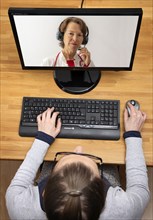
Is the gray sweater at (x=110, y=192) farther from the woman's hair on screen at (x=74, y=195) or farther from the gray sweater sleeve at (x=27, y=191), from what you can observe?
the woman's hair on screen at (x=74, y=195)

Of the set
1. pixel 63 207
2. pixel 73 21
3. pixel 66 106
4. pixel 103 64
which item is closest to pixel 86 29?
pixel 73 21

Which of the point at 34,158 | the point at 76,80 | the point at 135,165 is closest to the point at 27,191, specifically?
the point at 34,158

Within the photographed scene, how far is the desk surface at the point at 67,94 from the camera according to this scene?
1193 millimetres

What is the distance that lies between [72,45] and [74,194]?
519 mm

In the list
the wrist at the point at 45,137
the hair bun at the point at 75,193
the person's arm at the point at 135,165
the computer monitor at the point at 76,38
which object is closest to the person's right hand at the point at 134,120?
the person's arm at the point at 135,165

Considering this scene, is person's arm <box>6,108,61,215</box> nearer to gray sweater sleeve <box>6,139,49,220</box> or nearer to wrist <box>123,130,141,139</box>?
gray sweater sleeve <box>6,139,49,220</box>

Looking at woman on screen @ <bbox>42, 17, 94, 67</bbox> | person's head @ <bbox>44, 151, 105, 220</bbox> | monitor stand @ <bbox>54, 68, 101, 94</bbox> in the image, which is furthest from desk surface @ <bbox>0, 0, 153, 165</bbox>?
person's head @ <bbox>44, 151, 105, 220</bbox>

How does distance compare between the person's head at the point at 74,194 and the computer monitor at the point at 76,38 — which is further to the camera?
the computer monitor at the point at 76,38

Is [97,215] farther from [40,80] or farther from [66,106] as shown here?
[40,80]

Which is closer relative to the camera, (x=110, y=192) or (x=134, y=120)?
(x=110, y=192)

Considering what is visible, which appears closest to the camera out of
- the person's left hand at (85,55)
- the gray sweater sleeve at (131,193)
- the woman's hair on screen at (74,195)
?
the woman's hair on screen at (74,195)

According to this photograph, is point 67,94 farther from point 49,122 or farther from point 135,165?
point 135,165

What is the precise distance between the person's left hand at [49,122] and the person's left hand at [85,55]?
230 millimetres

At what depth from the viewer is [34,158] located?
3.78ft
